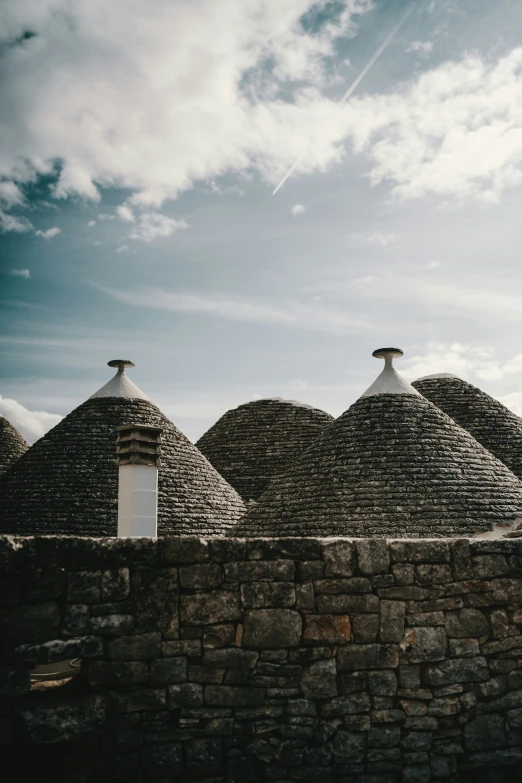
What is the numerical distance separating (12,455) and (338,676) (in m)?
15.4

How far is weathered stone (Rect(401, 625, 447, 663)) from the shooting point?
4348mm

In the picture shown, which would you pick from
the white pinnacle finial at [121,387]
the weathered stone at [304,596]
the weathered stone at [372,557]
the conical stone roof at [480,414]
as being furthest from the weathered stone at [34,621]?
the conical stone roof at [480,414]

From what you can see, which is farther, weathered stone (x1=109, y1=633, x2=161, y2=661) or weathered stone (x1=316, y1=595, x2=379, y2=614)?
weathered stone (x1=316, y1=595, x2=379, y2=614)

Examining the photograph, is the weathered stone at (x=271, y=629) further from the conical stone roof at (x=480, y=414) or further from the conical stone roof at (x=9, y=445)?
the conical stone roof at (x=9, y=445)

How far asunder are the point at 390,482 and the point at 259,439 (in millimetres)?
7134

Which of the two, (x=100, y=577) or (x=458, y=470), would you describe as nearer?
(x=100, y=577)

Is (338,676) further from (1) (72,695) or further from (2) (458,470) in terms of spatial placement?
(2) (458,470)

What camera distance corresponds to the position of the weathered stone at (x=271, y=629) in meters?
4.23

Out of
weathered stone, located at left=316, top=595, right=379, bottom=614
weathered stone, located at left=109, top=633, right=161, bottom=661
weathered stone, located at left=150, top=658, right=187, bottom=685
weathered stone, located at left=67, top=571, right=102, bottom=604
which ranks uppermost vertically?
weathered stone, located at left=67, top=571, right=102, bottom=604

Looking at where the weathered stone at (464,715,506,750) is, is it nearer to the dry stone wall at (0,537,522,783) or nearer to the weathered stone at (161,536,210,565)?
the dry stone wall at (0,537,522,783)

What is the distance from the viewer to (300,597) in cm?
429

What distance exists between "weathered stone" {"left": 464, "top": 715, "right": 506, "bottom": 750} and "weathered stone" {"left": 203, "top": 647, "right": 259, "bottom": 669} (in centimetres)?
148

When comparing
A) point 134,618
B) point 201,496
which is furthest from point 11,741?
point 201,496

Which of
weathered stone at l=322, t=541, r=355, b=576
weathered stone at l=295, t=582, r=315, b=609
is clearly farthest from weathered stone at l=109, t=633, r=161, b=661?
weathered stone at l=322, t=541, r=355, b=576
